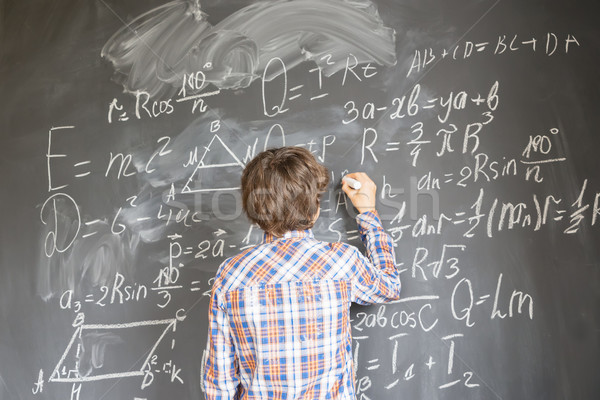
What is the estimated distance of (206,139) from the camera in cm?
167

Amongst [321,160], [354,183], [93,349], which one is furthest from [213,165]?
[93,349]

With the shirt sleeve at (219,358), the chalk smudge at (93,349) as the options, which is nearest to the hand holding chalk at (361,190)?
the shirt sleeve at (219,358)

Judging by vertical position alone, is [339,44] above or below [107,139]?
above

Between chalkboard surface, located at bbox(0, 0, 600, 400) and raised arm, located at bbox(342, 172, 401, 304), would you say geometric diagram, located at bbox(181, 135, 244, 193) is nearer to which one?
chalkboard surface, located at bbox(0, 0, 600, 400)

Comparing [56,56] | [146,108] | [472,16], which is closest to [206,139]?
[146,108]

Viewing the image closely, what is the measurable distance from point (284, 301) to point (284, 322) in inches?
2.0

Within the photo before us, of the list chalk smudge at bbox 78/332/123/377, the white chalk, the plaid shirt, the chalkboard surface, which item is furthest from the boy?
chalk smudge at bbox 78/332/123/377

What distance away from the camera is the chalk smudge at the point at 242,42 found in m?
1.58

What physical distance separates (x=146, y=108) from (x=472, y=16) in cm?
128

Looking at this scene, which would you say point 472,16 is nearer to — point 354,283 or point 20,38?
point 354,283

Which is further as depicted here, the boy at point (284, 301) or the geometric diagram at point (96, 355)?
the geometric diagram at point (96, 355)

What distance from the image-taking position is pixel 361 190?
1.48 meters

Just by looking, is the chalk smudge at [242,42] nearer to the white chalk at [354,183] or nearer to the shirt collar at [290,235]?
the white chalk at [354,183]

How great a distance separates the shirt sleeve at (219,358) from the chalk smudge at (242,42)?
0.93 m
